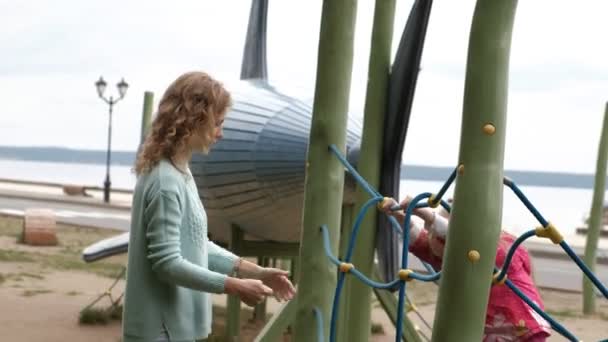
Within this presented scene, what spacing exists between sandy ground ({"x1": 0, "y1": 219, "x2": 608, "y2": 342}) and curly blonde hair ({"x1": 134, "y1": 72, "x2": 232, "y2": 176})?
4744 millimetres

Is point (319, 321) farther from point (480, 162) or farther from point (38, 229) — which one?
point (38, 229)

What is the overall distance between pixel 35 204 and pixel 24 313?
17592 mm

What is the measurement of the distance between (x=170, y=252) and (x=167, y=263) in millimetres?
31

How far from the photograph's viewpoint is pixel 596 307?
9.93 m

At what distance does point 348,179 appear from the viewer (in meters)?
5.22

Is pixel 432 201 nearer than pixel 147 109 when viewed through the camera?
Yes

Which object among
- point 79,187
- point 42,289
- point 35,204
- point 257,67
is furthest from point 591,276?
point 79,187

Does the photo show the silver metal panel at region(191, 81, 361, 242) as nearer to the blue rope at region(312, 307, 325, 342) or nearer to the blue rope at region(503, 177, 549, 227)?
the blue rope at region(312, 307, 325, 342)

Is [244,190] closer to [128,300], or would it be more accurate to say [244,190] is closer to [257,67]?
[257,67]

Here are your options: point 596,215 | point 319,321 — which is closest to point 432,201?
point 319,321

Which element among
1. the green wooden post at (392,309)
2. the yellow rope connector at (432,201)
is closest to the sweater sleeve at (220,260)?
the yellow rope connector at (432,201)

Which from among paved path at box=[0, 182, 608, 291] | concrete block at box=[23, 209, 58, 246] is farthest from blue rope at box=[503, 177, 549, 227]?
concrete block at box=[23, 209, 58, 246]

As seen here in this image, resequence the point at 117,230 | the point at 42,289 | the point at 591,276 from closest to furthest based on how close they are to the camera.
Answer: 1. the point at 591,276
2. the point at 42,289
3. the point at 117,230

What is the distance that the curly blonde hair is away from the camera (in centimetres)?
250
